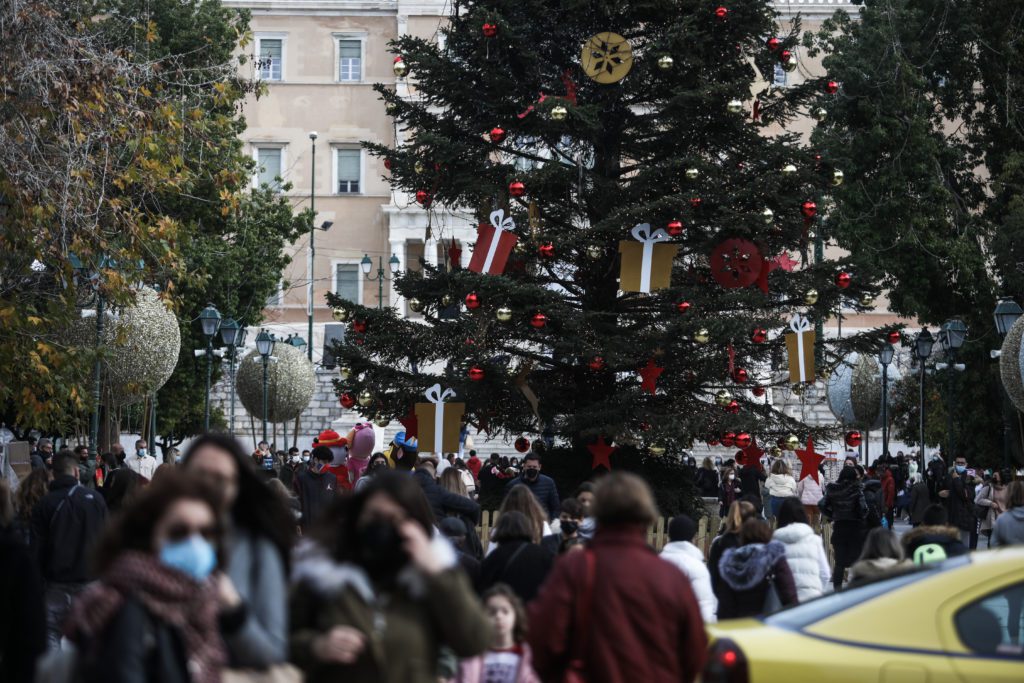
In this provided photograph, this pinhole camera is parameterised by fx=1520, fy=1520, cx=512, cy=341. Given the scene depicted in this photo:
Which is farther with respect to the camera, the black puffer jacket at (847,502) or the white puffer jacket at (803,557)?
the black puffer jacket at (847,502)

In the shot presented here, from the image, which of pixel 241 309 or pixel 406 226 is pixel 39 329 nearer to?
pixel 241 309

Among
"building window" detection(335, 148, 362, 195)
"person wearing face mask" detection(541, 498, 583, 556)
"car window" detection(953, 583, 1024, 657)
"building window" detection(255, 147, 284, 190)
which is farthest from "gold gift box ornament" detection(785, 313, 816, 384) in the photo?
"building window" detection(335, 148, 362, 195)

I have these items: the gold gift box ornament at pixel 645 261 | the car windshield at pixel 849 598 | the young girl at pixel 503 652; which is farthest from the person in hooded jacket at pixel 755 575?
the gold gift box ornament at pixel 645 261

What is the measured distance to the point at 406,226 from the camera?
62.9 meters

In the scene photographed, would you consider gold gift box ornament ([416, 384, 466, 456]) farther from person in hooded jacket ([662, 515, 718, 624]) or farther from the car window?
the car window

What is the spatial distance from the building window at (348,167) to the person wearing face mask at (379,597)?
196ft

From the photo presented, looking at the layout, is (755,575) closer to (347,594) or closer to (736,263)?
(347,594)

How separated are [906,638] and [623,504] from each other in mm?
1238

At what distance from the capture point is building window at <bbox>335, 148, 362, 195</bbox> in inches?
2511

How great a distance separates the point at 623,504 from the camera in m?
5.68

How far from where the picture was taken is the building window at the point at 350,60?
63312 mm

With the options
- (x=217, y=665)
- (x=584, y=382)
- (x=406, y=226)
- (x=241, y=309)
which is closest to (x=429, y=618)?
(x=217, y=665)

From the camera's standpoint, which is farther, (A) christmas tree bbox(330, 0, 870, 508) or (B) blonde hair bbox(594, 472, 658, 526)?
(A) christmas tree bbox(330, 0, 870, 508)

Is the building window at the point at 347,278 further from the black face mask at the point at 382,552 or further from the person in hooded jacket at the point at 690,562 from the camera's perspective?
the black face mask at the point at 382,552
